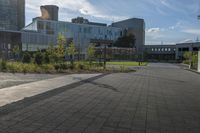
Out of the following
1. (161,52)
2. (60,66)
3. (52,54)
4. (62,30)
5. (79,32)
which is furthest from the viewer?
(161,52)

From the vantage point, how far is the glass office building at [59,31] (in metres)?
78.9

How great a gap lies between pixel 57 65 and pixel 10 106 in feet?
53.5

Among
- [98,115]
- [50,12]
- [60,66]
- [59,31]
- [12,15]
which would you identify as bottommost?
[98,115]

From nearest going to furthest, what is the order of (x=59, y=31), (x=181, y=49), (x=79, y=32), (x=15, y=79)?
(x=15, y=79)
(x=59, y=31)
(x=79, y=32)
(x=181, y=49)

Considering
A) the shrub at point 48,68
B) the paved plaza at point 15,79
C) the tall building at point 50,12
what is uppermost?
the tall building at point 50,12

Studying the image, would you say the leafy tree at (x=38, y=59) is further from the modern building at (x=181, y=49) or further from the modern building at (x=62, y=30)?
the modern building at (x=181, y=49)

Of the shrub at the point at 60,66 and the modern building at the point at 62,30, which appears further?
the modern building at the point at 62,30

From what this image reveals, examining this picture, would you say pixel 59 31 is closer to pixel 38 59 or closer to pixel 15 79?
pixel 38 59

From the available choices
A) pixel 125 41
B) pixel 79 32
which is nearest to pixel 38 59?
pixel 79 32

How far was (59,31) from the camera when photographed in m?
86.5

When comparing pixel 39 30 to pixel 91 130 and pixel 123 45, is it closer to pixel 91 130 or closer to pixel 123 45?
pixel 123 45

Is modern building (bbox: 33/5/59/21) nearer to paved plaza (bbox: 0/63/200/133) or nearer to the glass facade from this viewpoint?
Answer: the glass facade

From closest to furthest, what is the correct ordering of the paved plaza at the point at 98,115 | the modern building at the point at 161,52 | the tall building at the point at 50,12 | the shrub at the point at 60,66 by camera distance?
1. the paved plaza at the point at 98,115
2. the shrub at the point at 60,66
3. the tall building at the point at 50,12
4. the modern building at the point at 161,52

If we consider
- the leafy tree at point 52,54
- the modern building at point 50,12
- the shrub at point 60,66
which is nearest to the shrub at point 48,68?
the shrub at point 60,66
